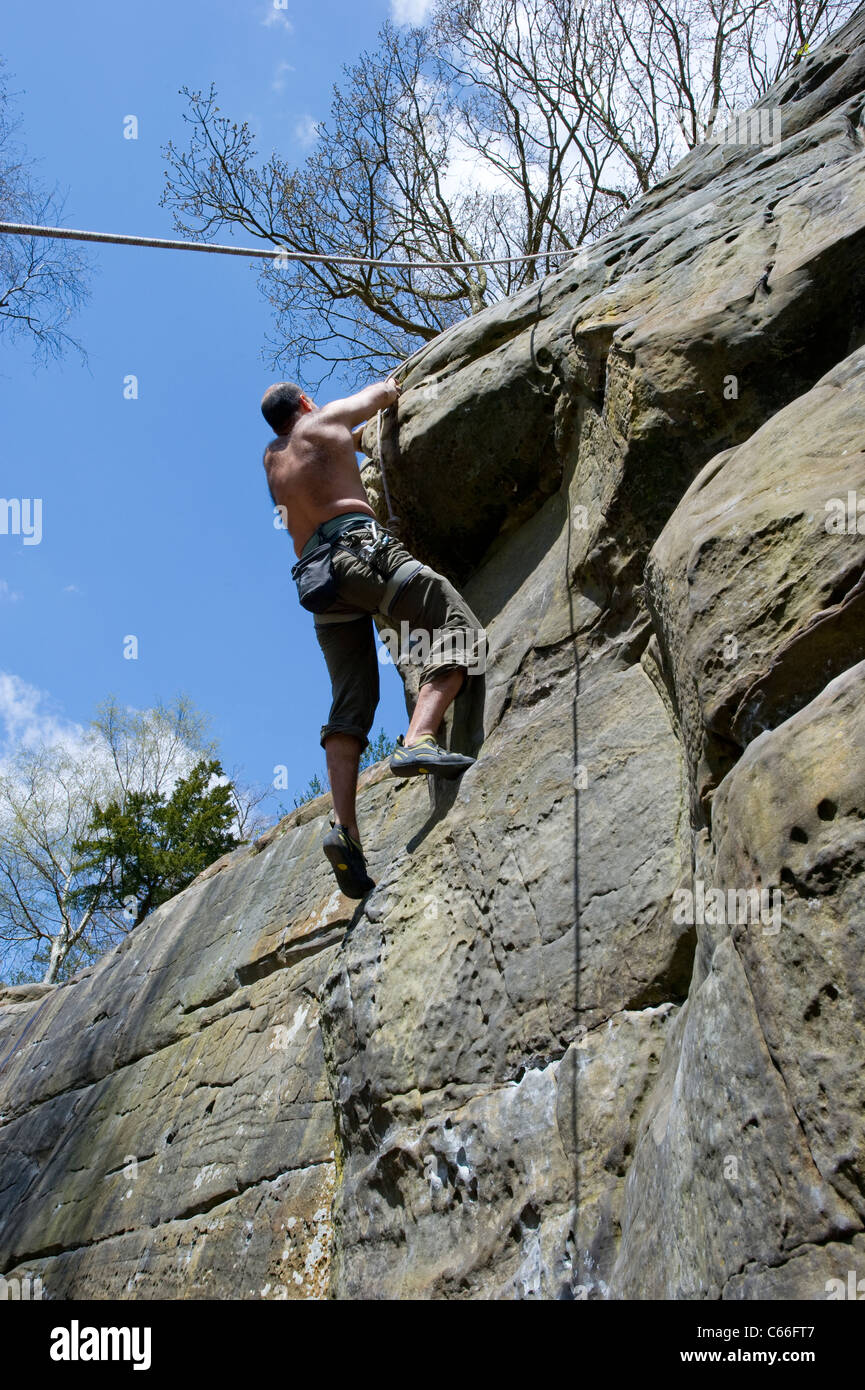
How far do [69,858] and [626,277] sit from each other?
52.7 feet

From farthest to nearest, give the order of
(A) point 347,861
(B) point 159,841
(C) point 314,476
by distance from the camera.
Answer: (B) point 159,841, (C) point 314,476, (A) point 347,861

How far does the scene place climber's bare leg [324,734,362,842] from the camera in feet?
14.6

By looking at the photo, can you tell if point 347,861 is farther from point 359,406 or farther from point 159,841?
point 159,841

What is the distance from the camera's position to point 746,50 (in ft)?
39.6

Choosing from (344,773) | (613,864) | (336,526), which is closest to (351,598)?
(336,526)

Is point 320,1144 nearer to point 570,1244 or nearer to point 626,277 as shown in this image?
point 570,1244

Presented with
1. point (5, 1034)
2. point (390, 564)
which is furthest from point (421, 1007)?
point (5, 1034)

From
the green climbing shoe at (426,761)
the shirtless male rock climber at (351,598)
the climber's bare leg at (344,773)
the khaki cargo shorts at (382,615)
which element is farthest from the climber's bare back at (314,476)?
the green climbing shoe at (426,761)

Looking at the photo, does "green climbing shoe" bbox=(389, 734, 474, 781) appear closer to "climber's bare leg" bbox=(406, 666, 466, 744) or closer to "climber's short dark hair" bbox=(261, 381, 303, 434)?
"climber's bare leg" bbox=(406, 666, 466, 744)


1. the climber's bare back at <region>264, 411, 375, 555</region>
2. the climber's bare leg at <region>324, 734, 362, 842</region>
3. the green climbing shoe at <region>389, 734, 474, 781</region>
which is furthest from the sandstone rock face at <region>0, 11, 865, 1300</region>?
the climber's bare leg at <region>324, 734, 362, 842</region>

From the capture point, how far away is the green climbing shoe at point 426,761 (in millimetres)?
4086

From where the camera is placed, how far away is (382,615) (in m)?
4.64

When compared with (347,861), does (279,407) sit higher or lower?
higher

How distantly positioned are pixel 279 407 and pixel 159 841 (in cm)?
1038
